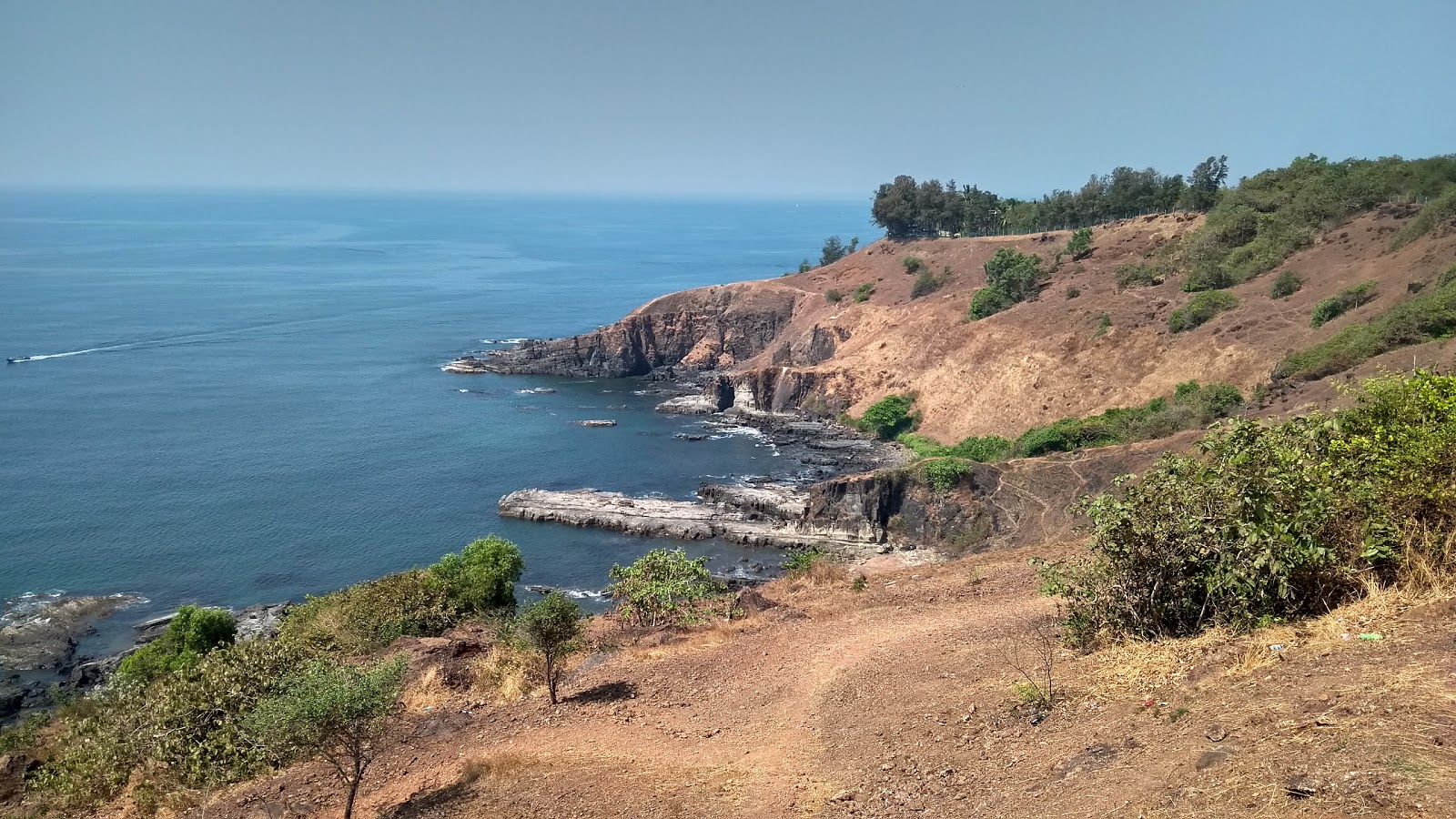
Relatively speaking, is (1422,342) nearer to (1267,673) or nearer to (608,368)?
(1267,673)

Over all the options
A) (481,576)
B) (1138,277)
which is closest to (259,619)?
Result: (481,576)

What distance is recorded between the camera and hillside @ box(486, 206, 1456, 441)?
62.0 m

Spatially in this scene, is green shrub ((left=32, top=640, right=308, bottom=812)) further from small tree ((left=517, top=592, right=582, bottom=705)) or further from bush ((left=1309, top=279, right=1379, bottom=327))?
bush ((left=1309, top=279, right=1379, bottom=327))

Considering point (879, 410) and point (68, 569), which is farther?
point (879, 410)

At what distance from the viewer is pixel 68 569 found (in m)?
52.2

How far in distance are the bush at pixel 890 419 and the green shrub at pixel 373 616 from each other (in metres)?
46.9

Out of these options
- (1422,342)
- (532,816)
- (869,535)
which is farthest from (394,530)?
(1422,342)

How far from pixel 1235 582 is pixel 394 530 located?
53478mm

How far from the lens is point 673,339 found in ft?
356

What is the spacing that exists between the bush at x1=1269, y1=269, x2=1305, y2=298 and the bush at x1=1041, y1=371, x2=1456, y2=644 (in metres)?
57.7

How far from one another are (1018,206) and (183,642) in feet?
354

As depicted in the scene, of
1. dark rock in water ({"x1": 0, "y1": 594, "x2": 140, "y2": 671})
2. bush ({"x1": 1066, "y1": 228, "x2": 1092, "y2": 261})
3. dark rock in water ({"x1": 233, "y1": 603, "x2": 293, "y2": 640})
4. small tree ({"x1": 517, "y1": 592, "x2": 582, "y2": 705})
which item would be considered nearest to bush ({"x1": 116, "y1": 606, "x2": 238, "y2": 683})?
dark rock in water ({"x1": 233, "y1": 603, "x2": 293, "y2": 640})

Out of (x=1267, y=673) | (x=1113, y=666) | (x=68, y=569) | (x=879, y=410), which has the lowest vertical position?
(x=68, y=569)

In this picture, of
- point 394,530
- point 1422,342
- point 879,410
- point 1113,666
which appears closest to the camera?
point 1113,666
